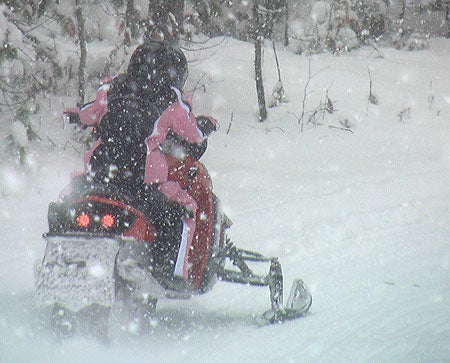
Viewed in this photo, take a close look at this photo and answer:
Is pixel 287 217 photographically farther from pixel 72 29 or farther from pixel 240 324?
pixel 72 29

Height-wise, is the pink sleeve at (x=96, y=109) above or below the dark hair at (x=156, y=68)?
below

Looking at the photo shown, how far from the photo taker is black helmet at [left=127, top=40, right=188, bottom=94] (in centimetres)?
323

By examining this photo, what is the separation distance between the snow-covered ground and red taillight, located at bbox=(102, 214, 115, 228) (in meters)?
0.64

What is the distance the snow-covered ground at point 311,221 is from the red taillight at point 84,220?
65 centimetres

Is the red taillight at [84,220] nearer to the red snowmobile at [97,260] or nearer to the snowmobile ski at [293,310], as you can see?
the red snowmobile at [97,260]

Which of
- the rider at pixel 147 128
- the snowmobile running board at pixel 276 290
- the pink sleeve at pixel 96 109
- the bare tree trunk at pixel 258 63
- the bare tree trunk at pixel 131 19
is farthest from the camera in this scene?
the bare tree trunk at pixel 131 19

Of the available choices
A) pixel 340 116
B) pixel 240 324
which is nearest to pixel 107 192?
pixel 240 324

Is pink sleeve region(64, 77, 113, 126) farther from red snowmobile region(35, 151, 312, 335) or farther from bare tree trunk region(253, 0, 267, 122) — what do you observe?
bare tree trunk region(253, 0, 267, 122)

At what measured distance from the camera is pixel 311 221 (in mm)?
5199

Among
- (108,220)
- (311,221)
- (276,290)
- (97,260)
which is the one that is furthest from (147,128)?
(311,221)

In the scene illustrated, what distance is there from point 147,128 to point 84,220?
25.6 inches

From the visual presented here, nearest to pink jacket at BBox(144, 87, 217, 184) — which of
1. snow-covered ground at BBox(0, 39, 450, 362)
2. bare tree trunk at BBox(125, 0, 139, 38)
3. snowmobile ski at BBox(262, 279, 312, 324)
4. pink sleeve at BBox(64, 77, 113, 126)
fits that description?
pink sleeve at BBox(64, 77, 113, 126)

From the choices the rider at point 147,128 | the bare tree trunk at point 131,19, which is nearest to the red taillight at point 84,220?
the rider at point 147,128

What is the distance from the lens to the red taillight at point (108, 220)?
252 centimetres
